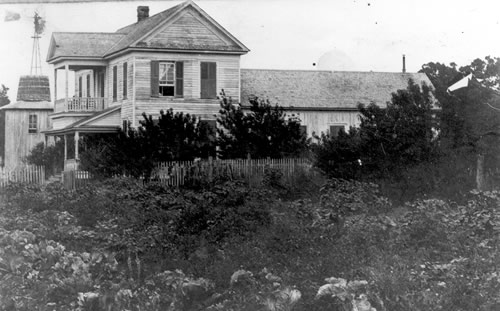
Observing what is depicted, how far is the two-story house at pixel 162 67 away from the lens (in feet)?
97.6

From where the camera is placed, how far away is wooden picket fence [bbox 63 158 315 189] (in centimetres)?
2319

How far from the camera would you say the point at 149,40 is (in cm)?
2973

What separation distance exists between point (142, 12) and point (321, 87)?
7.57m

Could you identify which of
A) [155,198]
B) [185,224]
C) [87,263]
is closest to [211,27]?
→ [155,198]

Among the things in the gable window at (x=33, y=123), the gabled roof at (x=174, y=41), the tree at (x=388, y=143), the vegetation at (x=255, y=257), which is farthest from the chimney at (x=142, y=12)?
the vegetation at (x=255, y=257)

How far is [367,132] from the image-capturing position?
20.1m

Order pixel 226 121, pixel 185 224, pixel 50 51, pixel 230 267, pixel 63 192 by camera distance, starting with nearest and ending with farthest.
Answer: pixel 230 267 < pixel 185 224 < pixel 63 192 < pixel 226 121 < pixel 50 51

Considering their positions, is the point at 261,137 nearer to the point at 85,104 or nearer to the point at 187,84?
the point at 187,84

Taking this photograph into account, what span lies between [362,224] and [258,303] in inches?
159

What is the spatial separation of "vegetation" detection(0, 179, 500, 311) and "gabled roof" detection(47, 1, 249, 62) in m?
14.3

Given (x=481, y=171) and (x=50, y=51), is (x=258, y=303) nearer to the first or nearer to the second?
(x=481, y=171)

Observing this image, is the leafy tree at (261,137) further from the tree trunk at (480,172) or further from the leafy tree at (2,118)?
the leafy tree at (2,118)

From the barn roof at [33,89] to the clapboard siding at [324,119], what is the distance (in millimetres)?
18624

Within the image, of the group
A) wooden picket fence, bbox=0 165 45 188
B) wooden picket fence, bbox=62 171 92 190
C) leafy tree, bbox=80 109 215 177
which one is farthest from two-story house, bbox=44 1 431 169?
leafy tree, bbox=80 109 215 177
